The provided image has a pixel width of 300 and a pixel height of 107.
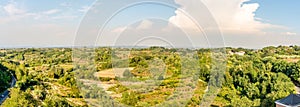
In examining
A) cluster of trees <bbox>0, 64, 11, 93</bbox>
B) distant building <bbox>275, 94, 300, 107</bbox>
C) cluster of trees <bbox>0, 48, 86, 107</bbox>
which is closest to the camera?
distant building <bbox>275, 94, 300, 107</bbox>

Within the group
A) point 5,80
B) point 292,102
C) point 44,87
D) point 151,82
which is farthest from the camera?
point 5,80

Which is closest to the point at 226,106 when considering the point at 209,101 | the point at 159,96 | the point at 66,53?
the point at 209,101

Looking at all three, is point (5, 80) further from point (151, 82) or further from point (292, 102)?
point (292, 102)

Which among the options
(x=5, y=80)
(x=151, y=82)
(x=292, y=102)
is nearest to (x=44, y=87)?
(x=5, y=80)

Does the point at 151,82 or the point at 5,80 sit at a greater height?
the point at 151,82

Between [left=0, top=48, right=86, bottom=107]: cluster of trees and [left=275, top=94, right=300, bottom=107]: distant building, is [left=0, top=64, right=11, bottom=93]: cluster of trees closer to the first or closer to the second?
[left=0, top=48, right=86, bottom=107]: cluster of trees

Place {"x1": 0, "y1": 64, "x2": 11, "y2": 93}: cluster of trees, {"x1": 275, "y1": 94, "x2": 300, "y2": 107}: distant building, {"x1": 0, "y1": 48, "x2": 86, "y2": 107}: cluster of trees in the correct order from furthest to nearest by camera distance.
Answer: {"x1": 0, "y1": 64, "x2": 11, "y2": 93}: cluster of trees < {"x1": 0, "y1": 48, "x2": 86, "y2": 107}: cluster of trees < {"x1": 275, "y1": 94, "x2": 300, "y2": 107}: distant building

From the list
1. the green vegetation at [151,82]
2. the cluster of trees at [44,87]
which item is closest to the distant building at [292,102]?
the green vegetation at [151,82]

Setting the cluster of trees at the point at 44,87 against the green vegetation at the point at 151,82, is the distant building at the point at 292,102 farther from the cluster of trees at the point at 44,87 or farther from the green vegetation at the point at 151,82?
the cluster of trees at the point at 44,87

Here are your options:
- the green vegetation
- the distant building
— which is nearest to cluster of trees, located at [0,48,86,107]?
the green vegetation
